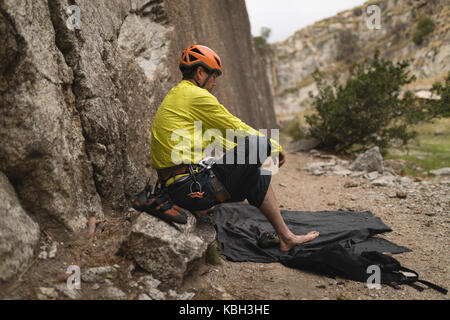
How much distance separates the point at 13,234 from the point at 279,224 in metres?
2.13

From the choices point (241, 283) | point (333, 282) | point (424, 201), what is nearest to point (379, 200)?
point (424, 201)

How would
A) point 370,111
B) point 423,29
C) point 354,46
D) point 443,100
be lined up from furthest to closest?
point 354,46 < point 423,29 < point 370,111 < point 443,100

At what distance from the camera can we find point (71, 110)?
9.90ft

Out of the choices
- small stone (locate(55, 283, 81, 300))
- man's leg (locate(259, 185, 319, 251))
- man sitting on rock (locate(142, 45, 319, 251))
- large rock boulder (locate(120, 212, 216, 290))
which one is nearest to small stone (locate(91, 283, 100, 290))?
small stone (locate(55, 283, 81, 300))

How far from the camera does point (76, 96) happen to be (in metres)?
3.11

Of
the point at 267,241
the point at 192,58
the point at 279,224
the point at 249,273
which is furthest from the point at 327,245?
the point at 192,58

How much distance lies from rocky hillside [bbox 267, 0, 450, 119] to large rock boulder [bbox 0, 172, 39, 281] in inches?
1127

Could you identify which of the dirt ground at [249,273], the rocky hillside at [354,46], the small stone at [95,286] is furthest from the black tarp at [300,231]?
the rocky hillside at [354,46]

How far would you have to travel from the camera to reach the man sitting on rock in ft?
9.66

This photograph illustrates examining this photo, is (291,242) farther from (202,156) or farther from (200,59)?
(200,59)

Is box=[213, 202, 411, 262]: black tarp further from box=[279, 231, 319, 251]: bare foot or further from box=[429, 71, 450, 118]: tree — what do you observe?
box=[429, 71, 450, 118]: tree
